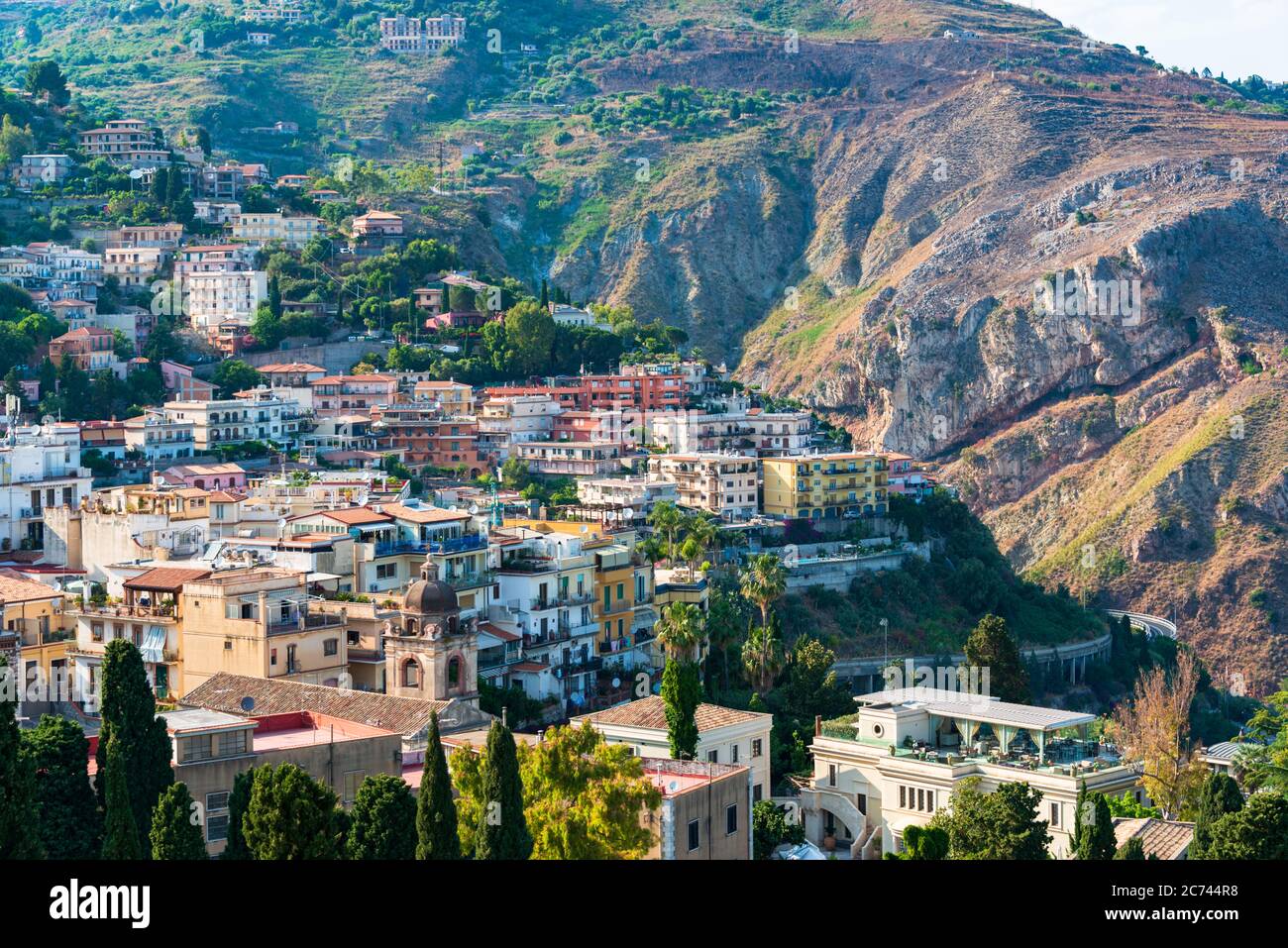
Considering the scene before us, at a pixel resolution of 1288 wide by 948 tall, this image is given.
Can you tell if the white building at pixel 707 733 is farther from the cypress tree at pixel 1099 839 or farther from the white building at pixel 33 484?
the white building at pixel 33 484

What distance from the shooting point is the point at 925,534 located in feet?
279

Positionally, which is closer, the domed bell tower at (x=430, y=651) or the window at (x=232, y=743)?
the window at (x=232, y=743)

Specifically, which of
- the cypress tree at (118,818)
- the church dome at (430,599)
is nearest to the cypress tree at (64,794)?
the cypress tree at (118,818)

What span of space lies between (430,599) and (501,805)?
13828 millimetres

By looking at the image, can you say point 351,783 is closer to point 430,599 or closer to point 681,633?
point 430,599

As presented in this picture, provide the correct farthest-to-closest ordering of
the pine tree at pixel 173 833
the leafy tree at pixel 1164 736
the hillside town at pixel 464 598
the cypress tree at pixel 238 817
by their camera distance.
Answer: the leafy tree at pixel 1164 736, the hillside town at pixel 464 598, the cypress tree at pixel 238 817, the pine tree at pixel 173 833

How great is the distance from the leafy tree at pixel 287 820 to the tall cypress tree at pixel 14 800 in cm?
272

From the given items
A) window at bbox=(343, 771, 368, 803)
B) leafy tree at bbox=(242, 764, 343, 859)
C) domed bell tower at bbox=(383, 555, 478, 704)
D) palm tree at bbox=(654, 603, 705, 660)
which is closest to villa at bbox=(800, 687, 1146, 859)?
domed bell tower at bbox=(383, 555, 478, 704)

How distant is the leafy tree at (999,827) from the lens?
35688 mm

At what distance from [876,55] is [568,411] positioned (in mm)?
111502

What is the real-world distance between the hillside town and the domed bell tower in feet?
0.24

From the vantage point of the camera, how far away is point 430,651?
42.5m
